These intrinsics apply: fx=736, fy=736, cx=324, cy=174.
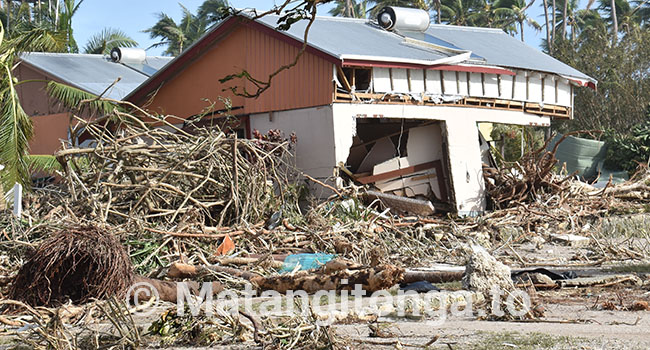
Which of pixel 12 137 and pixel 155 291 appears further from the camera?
pixel 12 137

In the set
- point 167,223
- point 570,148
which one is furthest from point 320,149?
point 570,148

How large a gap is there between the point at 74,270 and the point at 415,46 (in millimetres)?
11572

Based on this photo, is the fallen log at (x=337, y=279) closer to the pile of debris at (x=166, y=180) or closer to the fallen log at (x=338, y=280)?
the fallen log at (x=338, y=280)

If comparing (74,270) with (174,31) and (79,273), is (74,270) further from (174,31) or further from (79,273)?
(174,31)

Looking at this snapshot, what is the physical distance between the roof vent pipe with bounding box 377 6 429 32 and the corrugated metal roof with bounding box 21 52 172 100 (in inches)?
316

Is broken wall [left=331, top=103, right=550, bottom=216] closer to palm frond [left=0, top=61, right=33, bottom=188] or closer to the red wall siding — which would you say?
the red wall siding

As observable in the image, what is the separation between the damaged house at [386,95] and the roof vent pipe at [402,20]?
0.09 ft

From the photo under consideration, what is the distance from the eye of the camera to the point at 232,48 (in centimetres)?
Result: 1791

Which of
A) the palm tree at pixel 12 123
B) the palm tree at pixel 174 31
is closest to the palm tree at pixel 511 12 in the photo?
the palm tree at pixel 174 31

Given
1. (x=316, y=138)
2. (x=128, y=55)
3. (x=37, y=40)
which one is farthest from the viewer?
(x=128, y=55)

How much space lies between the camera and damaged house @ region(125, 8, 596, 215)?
50.3 feet

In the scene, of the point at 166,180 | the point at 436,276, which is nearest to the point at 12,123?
the point at 166,180

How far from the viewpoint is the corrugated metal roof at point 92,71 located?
2195 cm

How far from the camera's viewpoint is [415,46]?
1725 cm
